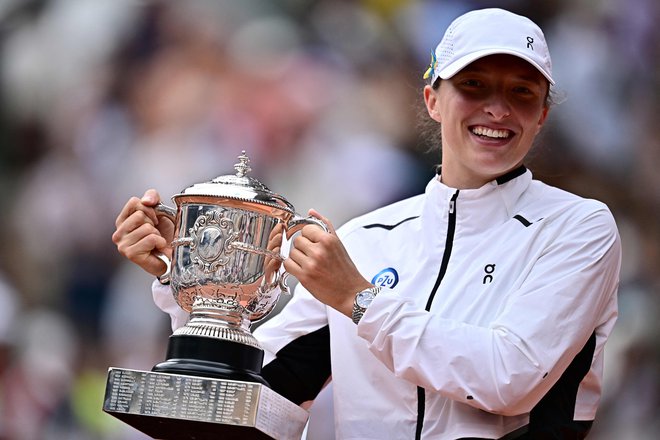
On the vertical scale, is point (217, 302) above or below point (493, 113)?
below

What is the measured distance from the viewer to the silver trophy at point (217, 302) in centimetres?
187

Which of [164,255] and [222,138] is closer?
[164,255]

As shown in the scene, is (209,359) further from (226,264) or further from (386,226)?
(386,226)

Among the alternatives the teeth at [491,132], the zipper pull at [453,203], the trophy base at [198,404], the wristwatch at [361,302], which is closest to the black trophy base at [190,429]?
the trophy base at [198,404]

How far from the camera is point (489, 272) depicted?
6.80 ft

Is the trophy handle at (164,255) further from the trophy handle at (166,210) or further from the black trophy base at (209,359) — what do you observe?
the black trophy base at (209,359)

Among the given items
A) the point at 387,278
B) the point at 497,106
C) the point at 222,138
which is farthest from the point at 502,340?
the point at 222,138

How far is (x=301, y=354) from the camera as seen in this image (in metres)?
2.32

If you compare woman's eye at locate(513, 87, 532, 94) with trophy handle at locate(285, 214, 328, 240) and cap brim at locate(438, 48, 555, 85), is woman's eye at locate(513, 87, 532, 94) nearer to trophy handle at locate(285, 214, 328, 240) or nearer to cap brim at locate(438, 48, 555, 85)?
cap brim at locate(438, 48, 555, 85)

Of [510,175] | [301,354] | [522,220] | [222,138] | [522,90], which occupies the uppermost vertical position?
[222,138]

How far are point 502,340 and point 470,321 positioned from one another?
0.42 feet

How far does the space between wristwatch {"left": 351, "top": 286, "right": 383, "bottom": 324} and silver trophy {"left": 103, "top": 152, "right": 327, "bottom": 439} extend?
0.15 metres

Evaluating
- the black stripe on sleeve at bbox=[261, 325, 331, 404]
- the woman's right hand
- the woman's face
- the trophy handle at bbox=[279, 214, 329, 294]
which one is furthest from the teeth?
the woman's right hand

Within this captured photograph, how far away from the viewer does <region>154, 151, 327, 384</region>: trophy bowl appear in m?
1.99
